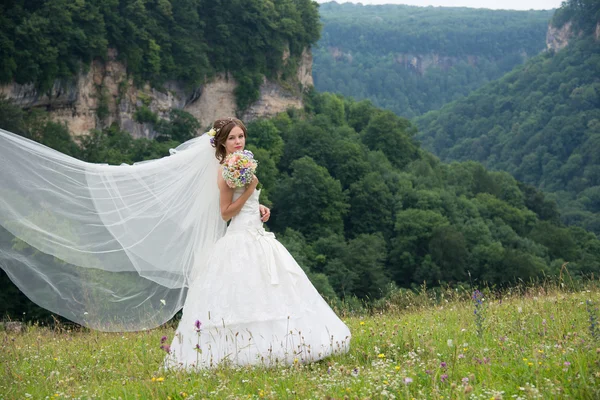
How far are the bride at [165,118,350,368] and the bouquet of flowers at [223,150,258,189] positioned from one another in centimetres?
11

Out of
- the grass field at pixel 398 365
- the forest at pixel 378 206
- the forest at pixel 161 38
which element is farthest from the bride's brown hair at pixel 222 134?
the forest at pixel 161 38

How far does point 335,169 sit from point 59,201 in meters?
60.1

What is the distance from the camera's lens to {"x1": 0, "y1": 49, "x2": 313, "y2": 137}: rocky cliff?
5053cm

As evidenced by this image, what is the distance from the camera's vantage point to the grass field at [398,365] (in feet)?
15.4

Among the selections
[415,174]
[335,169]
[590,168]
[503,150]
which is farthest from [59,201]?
[503,150]

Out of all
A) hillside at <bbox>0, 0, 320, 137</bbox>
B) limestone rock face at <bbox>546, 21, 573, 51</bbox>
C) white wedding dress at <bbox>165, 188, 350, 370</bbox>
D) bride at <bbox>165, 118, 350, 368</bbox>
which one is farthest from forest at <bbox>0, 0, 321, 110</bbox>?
limestone rock face at <bbox>546, 21, 573, 51</bbox>

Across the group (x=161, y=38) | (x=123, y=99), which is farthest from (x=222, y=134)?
(x=161, y=38)

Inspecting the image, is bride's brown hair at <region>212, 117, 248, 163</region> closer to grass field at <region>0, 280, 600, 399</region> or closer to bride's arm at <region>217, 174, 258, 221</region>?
bride's arm at <region>217, 174, 258, 221</region>

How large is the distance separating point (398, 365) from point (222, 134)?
2632 millimetres

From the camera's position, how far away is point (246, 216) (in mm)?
6785

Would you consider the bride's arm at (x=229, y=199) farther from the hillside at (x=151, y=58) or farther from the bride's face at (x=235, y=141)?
the hillside at (x=151, y=58)

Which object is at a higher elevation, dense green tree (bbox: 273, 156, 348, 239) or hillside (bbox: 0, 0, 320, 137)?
hillside (bbox: 0, 0, 320, 137)

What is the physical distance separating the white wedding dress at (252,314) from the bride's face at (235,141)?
2.41 ft

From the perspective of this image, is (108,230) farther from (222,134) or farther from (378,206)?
(378,206)
